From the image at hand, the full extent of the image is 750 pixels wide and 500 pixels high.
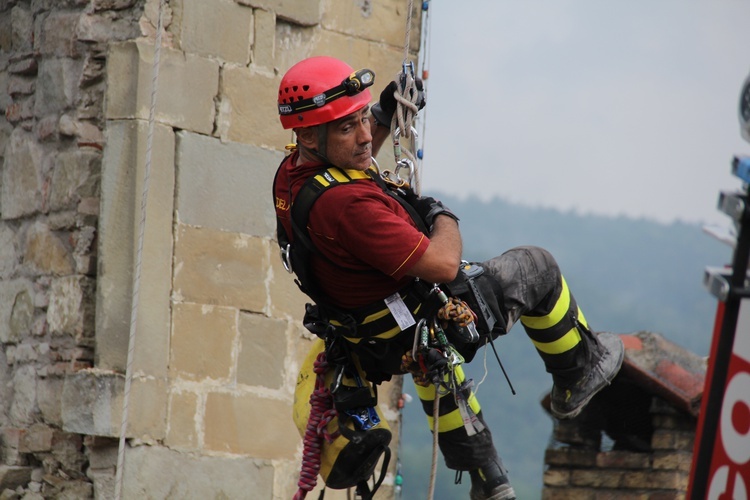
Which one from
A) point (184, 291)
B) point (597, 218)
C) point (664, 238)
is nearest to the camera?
point (184, 291)

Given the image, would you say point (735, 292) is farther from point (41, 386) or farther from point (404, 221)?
point (41, 386)

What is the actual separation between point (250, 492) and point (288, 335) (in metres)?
0.83

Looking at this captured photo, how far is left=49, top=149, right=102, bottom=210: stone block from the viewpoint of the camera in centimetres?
591

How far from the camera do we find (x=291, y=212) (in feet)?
14.4

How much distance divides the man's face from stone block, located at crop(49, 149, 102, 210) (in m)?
1.88

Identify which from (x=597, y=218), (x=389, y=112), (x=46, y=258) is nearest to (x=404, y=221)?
(x=389, y=112)

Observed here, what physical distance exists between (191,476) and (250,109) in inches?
73.8

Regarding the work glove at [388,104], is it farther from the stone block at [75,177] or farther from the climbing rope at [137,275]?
the stone block at [75,177]

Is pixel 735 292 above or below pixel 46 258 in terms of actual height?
above

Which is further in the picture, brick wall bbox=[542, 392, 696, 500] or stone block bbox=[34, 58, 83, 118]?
brick wall bbox=[542, 392, 696, 500]

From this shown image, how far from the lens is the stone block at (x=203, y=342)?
5871 millimetres

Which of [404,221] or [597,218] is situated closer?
[404,221]

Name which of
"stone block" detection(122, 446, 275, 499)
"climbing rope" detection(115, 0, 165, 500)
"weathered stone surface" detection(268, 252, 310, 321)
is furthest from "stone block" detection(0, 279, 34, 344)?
"weathered stone surface" detection(268, 252, 310, 321)

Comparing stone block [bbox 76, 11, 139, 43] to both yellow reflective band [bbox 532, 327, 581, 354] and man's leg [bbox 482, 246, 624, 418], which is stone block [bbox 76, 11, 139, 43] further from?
yellow reflective band [bbox 532, 327, 581, 354]
